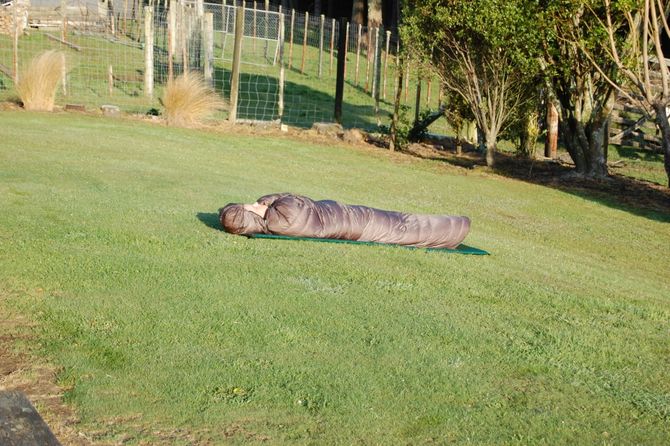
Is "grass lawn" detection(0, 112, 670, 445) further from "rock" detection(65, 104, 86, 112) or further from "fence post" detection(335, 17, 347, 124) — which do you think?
"fence post" detection(335, 17, 347, 124)

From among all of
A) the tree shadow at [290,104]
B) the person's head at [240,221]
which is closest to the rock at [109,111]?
the tree shadow at [290,104]

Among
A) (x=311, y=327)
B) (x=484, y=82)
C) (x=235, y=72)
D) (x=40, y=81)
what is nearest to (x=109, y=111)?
(x=40, y=81)

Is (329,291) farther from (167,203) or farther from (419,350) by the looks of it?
(167,203)

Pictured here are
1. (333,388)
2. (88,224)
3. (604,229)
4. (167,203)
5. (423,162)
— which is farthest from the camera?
(423,162)

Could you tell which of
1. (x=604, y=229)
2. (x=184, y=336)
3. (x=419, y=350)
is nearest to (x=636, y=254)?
(x=604, y=229)

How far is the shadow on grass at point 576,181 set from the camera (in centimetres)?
1634

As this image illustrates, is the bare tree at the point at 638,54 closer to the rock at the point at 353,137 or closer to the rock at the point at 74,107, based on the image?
the rock at the point at 353,137

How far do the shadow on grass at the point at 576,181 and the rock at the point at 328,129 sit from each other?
5.73ft

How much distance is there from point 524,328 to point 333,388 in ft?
6.84

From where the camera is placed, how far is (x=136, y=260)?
292 inches

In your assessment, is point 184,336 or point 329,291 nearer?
point 184,336

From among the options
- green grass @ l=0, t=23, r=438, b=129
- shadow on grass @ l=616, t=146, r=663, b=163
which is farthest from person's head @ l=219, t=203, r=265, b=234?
shadow on grass @ l=616, t=146, r=663, b=163

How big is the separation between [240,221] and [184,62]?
13.9m

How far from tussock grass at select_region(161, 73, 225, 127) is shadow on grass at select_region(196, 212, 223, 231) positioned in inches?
384
